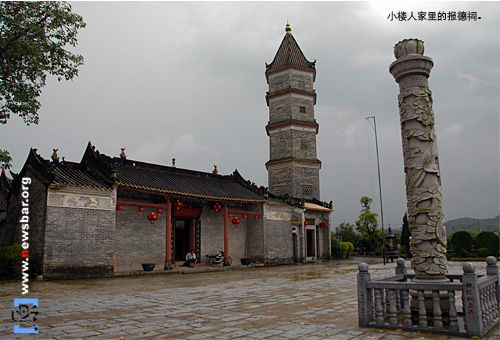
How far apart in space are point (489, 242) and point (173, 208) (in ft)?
68.9

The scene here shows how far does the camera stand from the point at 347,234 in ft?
118

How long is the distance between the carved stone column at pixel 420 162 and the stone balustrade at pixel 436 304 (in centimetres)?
58

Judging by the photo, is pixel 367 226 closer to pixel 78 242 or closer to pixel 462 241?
pixel 462 241

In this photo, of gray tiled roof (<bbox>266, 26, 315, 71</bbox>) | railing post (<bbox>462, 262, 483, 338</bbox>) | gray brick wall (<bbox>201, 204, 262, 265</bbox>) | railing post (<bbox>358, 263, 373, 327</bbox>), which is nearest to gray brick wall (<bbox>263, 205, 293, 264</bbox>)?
gray brick wall (<bbox>201, 204, 262, 265</bbox>)

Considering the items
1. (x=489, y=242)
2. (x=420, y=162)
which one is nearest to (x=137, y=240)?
(x=420, y=162)

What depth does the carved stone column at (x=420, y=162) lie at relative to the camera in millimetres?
5832

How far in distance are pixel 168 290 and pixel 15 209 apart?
920cm

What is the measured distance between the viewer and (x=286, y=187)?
91.3ft

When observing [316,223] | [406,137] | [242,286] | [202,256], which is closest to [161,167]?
[202,256]

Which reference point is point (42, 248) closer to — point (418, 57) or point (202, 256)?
point (202, 256)

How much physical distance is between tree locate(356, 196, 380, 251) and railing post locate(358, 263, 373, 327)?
2869cm

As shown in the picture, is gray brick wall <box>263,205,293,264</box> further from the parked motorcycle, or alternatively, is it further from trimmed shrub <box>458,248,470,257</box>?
trimmed shrub <box>458,248,470,257</box>

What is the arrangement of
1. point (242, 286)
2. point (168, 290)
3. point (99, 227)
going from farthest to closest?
1. point (99, 227)
2. point (242, 286)
3. point (168, 290)

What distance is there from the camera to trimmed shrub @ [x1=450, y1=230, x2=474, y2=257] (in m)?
26.0
